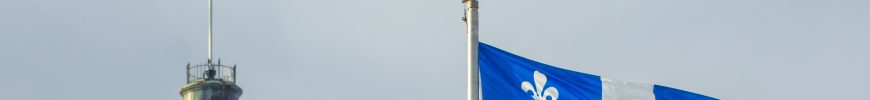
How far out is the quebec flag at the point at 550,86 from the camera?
43.8 metres

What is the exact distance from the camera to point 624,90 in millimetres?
43938

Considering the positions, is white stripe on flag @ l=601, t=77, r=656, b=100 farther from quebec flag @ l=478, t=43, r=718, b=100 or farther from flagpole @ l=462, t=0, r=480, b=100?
flagpole @ l=462, t=0, r=480, b=100

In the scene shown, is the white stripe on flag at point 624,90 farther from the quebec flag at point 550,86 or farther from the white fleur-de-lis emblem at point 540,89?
the white fleur-de-lis emblem at point 540,89

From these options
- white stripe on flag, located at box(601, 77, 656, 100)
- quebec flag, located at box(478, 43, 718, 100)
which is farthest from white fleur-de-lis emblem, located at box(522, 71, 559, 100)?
white stripe on flag, located at box(601, 77, 656, 100)

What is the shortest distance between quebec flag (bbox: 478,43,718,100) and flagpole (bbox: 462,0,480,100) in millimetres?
313

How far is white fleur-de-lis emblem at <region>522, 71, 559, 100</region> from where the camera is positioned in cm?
4388

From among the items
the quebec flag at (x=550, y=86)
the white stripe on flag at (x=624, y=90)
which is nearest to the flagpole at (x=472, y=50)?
the quebec flag at (x=550, y=86)

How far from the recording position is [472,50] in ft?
145

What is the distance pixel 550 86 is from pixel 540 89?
0.18 meters

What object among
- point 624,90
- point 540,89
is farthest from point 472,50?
point 624,90

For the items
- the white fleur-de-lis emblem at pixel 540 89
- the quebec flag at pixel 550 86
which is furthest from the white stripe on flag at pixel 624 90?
the white fleur-de-lis emblem at pixel 540 89

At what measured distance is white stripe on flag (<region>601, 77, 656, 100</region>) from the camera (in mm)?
43812

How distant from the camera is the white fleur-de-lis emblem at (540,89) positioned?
43.9 meters

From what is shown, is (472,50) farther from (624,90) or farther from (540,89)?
(624,90)
